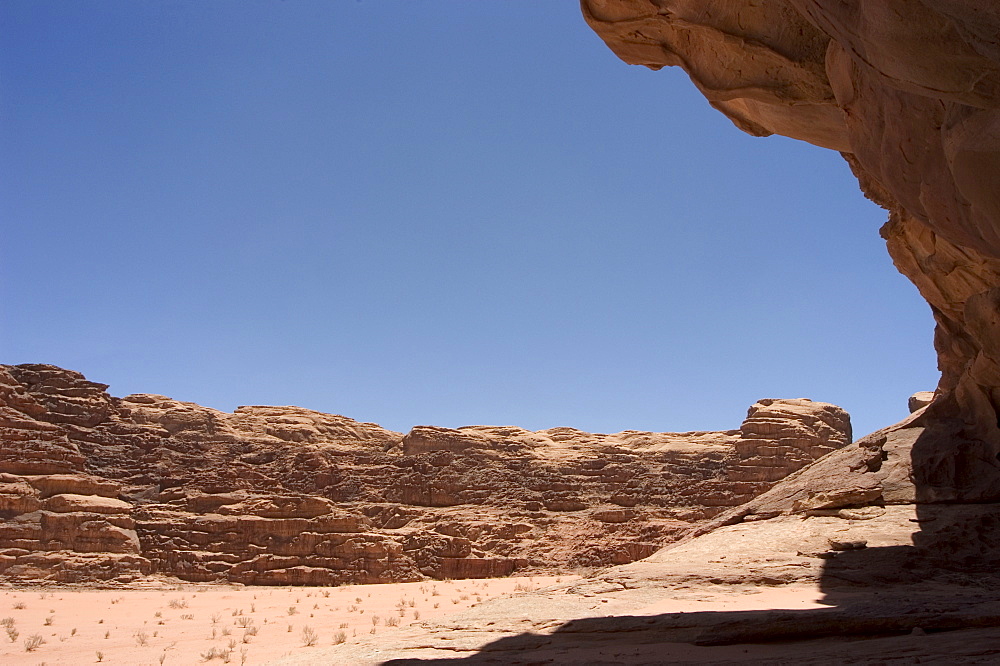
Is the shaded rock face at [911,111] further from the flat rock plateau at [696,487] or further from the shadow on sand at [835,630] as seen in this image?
the shadow on sand at [835,630]

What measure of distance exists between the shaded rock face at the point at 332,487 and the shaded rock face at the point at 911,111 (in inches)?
816

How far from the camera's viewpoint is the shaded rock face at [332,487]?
35156mm

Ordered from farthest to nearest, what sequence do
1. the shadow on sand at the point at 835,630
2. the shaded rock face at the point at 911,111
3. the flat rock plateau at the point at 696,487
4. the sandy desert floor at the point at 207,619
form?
1. the sandy desert floor at the point at 207,619
2. the flat rock plateau at the point at 696,487
3. the shadow on sand at the point at 835,630
4. the shaded rock face at the point at 911,111

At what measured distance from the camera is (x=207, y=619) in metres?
20.2

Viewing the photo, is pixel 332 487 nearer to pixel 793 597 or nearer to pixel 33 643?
pixel 33 643

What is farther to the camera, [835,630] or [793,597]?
[793,597]

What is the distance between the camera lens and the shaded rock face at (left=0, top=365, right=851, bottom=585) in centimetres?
3516

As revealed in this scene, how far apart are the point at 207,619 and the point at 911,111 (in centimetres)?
1956

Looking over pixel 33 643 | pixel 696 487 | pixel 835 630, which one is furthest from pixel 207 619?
pixel 696 487

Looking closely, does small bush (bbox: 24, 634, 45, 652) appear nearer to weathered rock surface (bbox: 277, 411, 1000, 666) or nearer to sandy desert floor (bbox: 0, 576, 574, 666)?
sandy desert floor (bbox: 0, 576, 574, 666)

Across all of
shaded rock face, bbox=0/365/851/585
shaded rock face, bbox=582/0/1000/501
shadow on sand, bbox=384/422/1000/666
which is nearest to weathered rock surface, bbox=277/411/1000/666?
shadow on sand, bbox=384/422/1000/666

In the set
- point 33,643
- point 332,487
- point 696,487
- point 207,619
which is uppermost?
point 332,487

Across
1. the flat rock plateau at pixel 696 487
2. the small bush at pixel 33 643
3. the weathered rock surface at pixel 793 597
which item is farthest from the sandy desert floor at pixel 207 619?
the weathered rock surface at pixel 793 597

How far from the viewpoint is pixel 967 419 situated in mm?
18281
